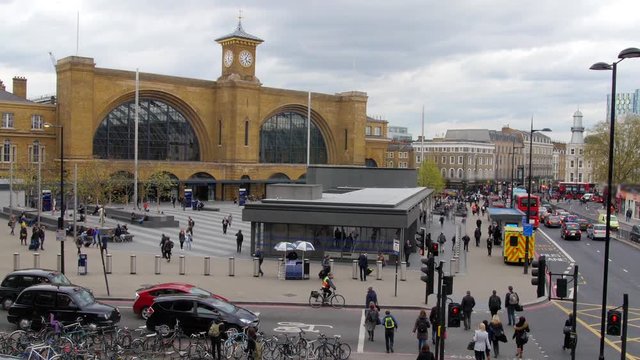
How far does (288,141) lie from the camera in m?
90.8

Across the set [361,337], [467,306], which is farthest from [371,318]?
[467,306]

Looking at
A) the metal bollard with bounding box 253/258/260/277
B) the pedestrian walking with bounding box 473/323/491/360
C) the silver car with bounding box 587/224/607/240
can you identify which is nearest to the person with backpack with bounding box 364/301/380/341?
the pedestrian walking with bounding box 473/323/491/360

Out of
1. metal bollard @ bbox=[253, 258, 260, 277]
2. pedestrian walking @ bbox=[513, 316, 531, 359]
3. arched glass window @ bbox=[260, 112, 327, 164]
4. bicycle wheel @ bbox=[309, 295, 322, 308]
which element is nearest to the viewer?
pedestrian walking @ bbox=[513, 316, 531, 359]

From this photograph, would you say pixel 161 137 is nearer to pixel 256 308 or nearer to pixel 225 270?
pixel 225 270

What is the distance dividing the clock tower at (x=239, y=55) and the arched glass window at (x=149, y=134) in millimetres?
8094

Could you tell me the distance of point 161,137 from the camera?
78125mm

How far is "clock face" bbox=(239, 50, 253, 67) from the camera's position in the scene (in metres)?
82.2

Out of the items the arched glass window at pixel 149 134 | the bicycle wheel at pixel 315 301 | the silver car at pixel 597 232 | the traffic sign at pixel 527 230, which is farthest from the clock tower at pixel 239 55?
the bicycle wheel at pixel 315 301

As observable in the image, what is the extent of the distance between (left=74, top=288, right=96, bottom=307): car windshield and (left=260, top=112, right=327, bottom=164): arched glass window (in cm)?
6779

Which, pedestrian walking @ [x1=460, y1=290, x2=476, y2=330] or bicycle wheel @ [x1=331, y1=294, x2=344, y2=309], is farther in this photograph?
bicycle wheel @ [x1=331, y1=294, x2=344, y2=309]

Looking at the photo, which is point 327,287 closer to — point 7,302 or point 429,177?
point 7,302

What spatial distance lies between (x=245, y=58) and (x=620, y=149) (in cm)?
5503

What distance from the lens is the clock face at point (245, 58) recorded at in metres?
82.2

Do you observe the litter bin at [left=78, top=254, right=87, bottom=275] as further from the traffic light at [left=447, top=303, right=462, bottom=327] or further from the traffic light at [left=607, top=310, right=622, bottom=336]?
the traffic light at [left=607, top=310, right=622, bottom=336]
